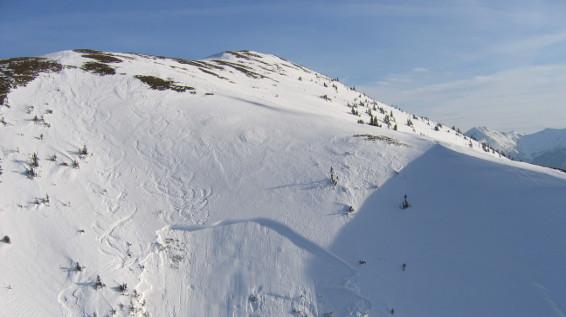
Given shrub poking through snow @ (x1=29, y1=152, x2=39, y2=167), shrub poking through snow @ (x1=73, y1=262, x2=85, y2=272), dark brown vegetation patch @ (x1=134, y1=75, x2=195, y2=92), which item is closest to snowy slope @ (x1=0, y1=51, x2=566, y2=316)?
shrub poking through snow @ (x1=73, y1=262, x2=85, y2=272)

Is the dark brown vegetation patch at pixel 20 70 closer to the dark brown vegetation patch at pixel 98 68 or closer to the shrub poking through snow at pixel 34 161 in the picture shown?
the dark brown vegetation patch at pixel 98 68

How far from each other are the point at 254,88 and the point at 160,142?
14853mm

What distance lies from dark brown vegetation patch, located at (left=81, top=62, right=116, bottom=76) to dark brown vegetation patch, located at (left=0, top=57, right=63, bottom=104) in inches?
53.1

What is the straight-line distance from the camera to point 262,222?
36.5ft

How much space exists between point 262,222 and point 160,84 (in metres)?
12.7

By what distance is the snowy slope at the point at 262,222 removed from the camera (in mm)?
8945

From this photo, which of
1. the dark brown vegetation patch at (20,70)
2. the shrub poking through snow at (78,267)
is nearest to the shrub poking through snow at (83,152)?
the shrub poking through snow at (78,267)

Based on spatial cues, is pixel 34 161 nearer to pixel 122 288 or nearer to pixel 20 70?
pixel 122 288

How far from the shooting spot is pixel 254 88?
2895 centimetres

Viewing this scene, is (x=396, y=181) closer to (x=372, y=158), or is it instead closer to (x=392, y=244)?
(x=372, y=158)

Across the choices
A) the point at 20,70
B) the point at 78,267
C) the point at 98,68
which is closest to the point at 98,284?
the point at 78,267

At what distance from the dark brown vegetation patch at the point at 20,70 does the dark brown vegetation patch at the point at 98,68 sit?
53.1 inches

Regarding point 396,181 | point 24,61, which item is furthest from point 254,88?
point 396,181

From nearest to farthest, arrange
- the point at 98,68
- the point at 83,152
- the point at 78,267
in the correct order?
the point at 78,267 → the point at 83,152 → the point at 98,68
